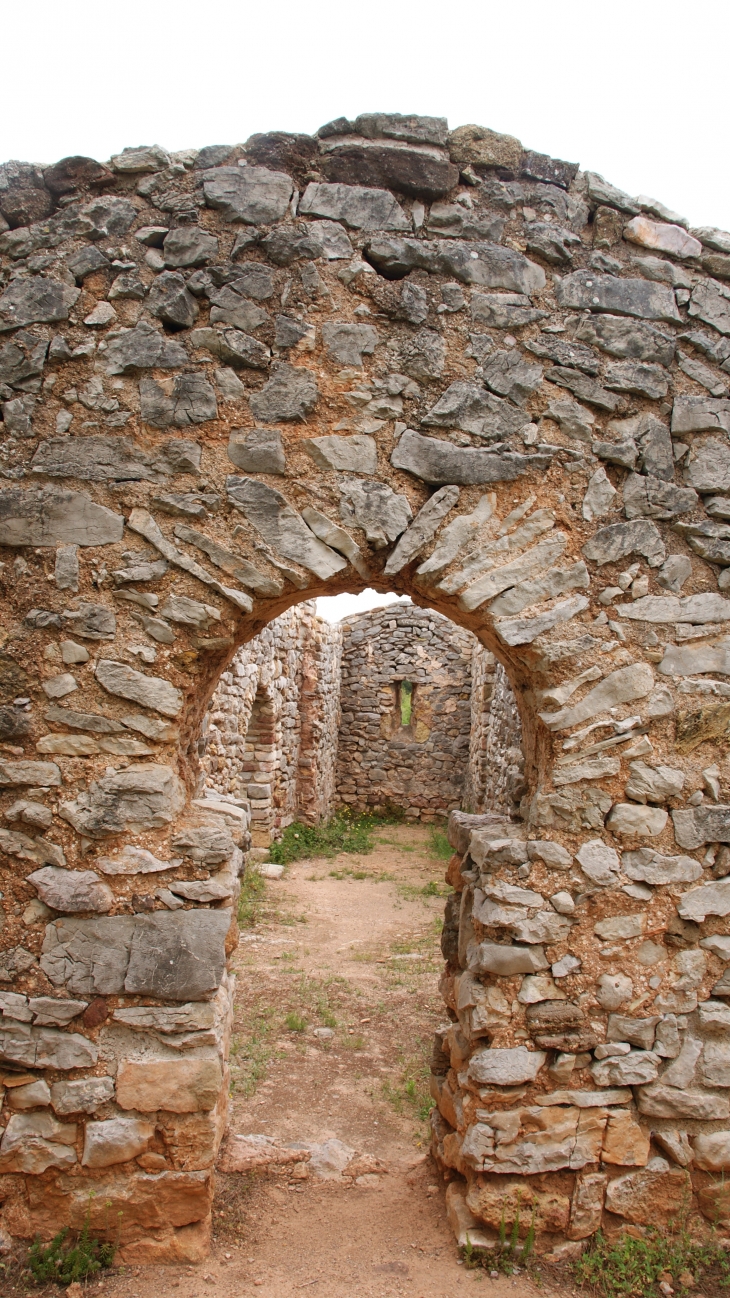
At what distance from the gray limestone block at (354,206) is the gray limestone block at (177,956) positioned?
107 inches

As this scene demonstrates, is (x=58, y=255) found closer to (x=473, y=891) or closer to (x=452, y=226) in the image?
(x=452, y=226)

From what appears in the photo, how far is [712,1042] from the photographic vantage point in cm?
289

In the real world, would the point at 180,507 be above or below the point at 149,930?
above

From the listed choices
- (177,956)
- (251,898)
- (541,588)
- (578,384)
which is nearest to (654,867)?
(541,588)

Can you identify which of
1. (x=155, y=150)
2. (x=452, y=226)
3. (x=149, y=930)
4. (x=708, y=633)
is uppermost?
(x=155, y=150)

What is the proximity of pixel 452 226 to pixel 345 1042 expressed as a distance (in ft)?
14.6

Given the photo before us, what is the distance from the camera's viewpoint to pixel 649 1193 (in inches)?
112

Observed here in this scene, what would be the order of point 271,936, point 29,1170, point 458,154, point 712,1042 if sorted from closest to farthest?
point 29,1170
point 712,1042
point 458,154
point 271,936

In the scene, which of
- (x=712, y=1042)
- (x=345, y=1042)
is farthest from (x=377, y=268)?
(x=345, y=1042)

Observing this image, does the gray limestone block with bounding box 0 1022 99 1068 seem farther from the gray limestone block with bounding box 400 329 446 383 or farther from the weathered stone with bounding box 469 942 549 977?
the gray limestone block with bounding box 400 329 446 383

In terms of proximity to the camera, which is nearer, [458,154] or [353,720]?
[458,154]

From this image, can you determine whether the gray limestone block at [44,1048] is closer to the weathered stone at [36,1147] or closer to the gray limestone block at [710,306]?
the weathered stone at [36,1147]

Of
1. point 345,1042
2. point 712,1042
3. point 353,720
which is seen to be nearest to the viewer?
point 712,1042

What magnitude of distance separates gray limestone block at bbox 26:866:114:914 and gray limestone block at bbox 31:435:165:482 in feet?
4.77
